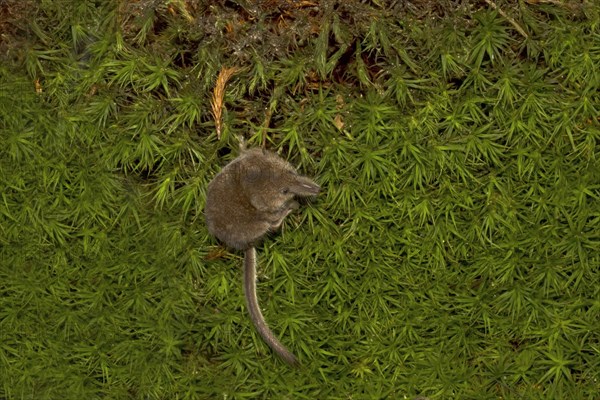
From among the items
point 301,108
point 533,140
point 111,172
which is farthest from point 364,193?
point 111,172

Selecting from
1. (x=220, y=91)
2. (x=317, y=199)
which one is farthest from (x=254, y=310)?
(x=220, y=91)

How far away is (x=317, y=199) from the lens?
3986 millimetres

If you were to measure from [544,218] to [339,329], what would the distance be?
1110 mm

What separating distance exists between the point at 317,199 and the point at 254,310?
2.00ft

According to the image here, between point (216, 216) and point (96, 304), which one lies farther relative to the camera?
point (96, 304)

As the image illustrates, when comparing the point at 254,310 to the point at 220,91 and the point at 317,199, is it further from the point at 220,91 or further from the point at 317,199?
the point at 220,91

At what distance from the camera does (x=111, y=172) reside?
13.7 feet

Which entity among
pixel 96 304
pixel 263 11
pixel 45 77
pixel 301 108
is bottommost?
pixel 96 304

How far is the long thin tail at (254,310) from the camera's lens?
3.92 metres

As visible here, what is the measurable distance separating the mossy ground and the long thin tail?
0.10 metres

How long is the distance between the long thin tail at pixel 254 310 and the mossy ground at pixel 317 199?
96mm

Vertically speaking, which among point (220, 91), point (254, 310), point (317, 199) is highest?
point (220, 91)

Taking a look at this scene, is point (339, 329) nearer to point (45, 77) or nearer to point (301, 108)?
point (301, 108)

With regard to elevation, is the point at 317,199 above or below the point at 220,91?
below
